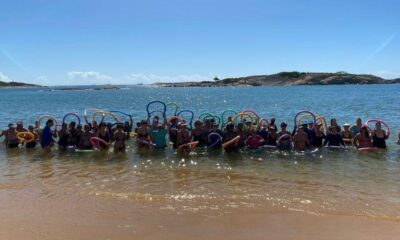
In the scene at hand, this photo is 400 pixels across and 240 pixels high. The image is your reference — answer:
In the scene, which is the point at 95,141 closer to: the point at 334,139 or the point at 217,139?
the point at 217,139

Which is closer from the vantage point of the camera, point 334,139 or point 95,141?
point 334,139

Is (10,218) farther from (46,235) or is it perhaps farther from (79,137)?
(79,137)

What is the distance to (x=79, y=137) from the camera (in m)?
16.4

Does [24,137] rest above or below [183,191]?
above

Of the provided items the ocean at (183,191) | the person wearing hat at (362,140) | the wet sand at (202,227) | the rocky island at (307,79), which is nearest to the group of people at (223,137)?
the person wearing hat at (362,140)

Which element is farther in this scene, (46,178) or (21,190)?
(46,178)

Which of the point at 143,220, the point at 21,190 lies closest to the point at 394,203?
the point at 143,220

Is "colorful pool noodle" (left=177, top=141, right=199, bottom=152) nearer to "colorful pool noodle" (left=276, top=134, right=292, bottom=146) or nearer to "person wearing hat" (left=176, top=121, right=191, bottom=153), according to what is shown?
"person wearing hat" (left=176, top=121, right=191, bottom=153)

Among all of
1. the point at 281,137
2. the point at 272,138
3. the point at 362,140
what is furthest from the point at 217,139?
the point at 362,140

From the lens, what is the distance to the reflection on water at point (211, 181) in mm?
8758

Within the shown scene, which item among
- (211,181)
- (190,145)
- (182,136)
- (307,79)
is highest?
(307,79)

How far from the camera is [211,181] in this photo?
10.9 meters

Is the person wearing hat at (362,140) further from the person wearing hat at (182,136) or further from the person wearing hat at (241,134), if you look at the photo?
the person wearing hat at (182,136)

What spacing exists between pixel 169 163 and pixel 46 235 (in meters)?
6.41
